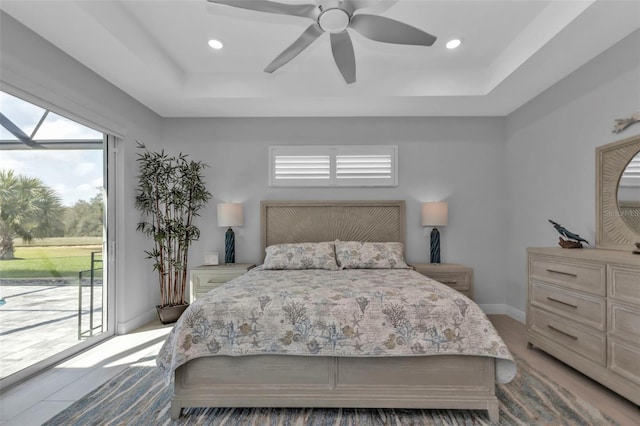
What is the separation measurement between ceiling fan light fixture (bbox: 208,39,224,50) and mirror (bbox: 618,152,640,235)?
3.62 meters

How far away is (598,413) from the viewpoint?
1.95 metres

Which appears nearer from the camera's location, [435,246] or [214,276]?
[214,276]

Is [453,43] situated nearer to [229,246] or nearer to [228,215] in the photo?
[228,215]

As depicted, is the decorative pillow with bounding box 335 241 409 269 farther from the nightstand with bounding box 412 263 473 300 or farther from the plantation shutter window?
the plantation shutter window

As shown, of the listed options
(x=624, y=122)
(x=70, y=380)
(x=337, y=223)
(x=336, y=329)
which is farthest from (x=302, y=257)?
(x=624, y=122)

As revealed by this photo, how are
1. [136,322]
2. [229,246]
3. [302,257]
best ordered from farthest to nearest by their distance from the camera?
[229,246] < [136,322] < [302,257]

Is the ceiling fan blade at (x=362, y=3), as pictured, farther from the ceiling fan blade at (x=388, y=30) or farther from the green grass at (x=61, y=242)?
the green grass at (x=61, y=242)

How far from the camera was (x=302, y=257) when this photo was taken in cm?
343

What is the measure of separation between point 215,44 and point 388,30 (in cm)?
170

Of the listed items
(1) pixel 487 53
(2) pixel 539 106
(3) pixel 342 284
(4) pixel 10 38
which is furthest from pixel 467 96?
(4) pixel 10 38

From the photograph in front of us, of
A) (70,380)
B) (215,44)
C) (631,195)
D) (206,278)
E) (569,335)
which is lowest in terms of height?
(70,380)

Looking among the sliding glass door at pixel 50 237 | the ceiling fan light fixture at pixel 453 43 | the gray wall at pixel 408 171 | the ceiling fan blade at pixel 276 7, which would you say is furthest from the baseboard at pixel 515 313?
the sliding glass door at pixel 50 237

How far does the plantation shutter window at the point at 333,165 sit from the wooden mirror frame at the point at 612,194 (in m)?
2.04

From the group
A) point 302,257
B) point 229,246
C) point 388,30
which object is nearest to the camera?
point 388,30
